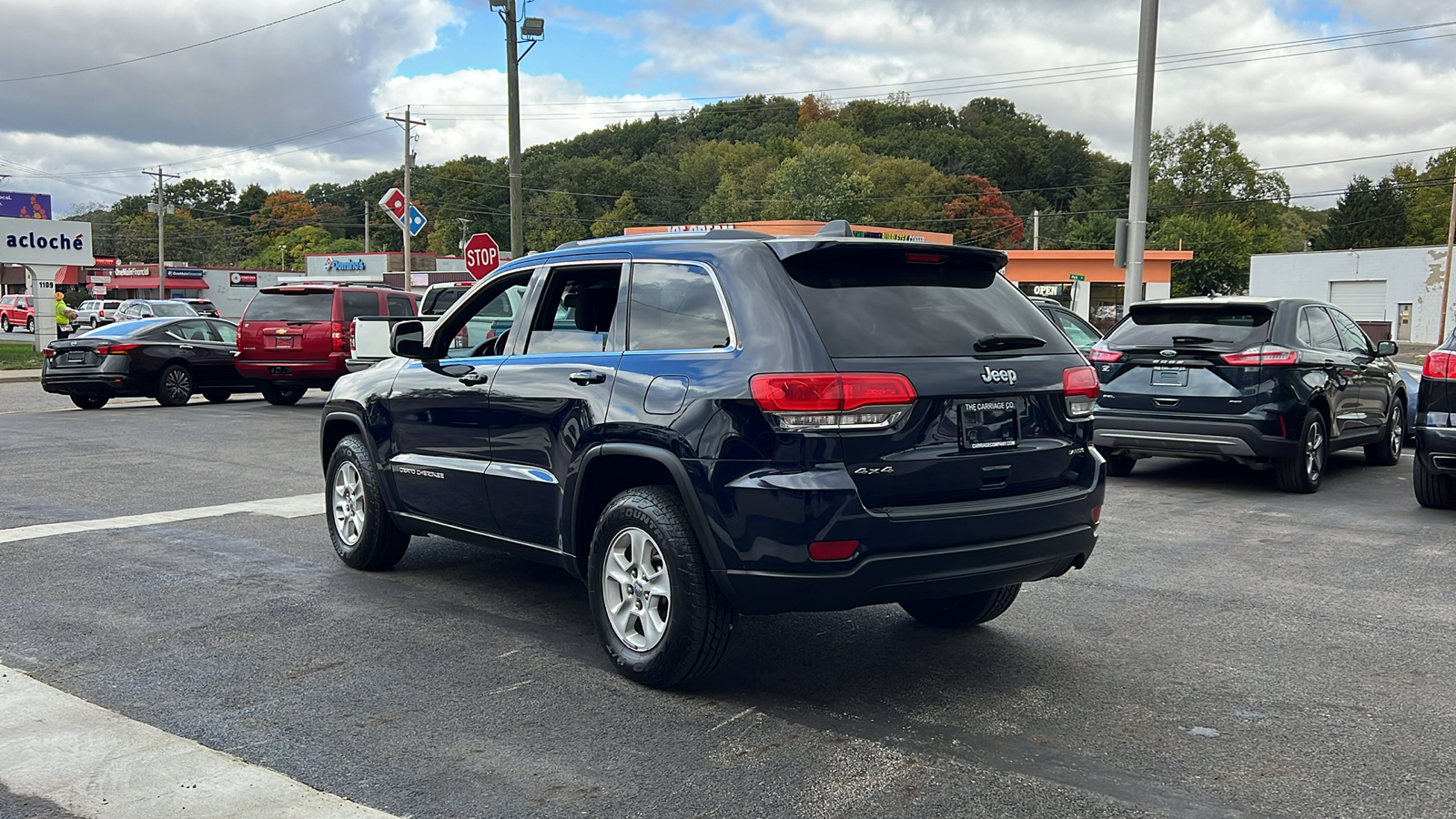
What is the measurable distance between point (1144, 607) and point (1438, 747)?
2.01m

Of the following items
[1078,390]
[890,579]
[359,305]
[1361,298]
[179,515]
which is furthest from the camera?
[1361,298]

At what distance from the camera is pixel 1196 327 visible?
1030 centimetres

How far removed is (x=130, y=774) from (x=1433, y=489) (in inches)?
357

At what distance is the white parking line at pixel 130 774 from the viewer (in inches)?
142

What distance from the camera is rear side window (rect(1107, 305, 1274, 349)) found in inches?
396

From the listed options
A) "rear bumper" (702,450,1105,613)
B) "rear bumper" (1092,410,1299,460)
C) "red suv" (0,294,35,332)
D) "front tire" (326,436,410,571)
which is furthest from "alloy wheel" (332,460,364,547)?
"red suv" (0,294,35,332)

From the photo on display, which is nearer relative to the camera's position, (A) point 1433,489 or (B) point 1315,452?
(A) point 1433,489

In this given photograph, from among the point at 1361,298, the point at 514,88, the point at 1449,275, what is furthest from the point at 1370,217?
the point at 514,88

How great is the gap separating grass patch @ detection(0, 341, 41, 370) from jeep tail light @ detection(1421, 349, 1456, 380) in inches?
1104

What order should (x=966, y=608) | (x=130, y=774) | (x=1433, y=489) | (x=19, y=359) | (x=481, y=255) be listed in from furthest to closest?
(x=19, y=359) < (x=481, y=255) < (x=1433, y=489) < (x=966, y=608) < (x=130, y=774)

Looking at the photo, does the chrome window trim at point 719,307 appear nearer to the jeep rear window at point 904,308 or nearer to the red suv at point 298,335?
the jeep rear window at point 904,308

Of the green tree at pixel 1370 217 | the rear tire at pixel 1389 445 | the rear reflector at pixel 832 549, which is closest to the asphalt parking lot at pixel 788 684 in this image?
the rear reflector at pixel 832 549

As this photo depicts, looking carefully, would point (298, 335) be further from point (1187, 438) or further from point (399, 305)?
point (1187, 438)

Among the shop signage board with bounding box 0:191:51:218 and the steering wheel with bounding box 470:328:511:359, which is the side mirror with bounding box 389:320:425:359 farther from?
the shop signage board with bounding box 0:191:51:218
